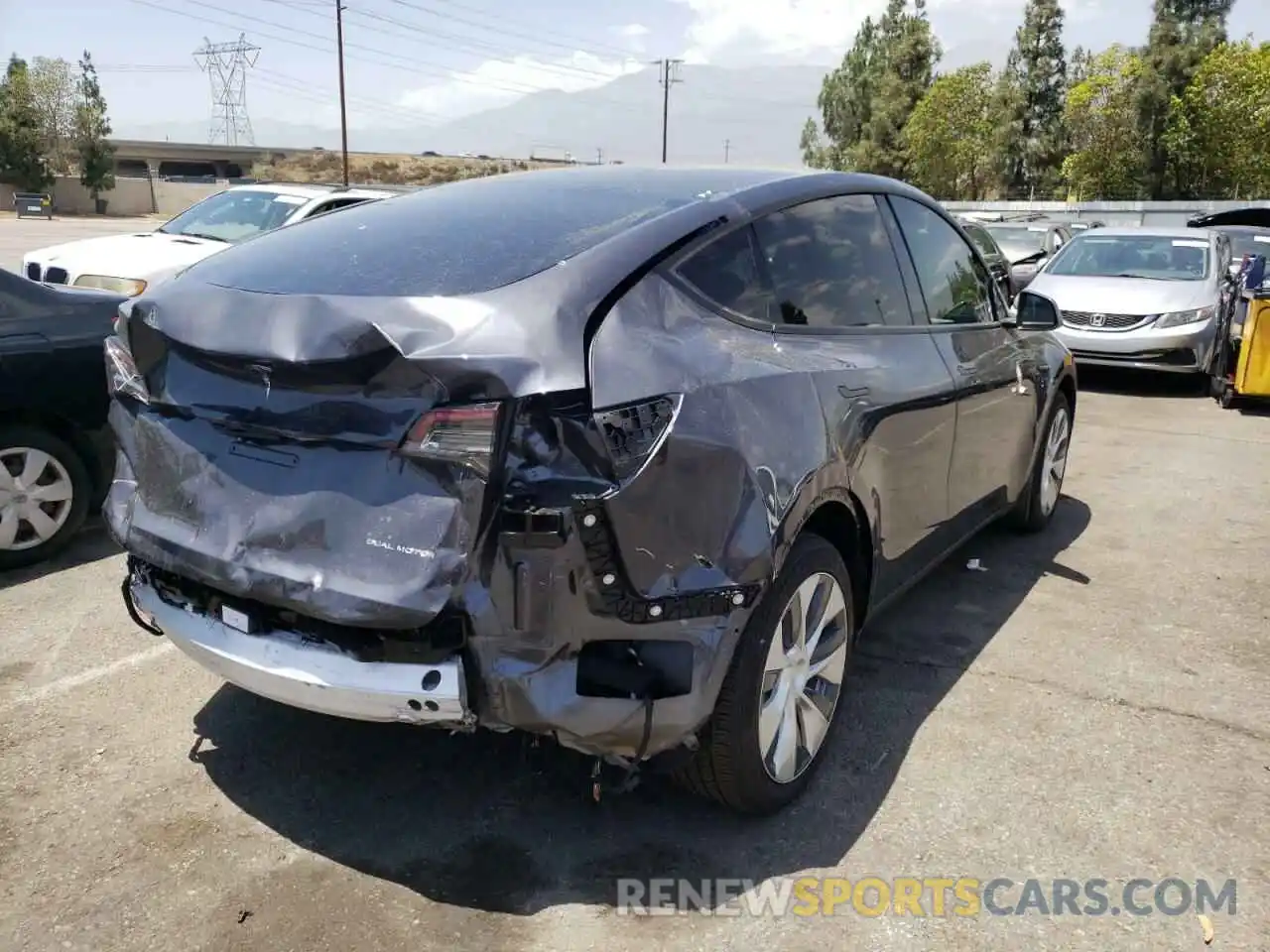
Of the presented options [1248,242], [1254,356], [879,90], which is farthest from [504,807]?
[879,90]

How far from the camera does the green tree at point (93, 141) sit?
62.8 metres

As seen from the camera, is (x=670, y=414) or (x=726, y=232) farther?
(x=726, y=232)

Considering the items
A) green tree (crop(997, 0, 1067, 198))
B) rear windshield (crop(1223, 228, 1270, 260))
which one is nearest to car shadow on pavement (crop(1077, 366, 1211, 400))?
rear windshield (crop(1223, 228, 1270, 260))

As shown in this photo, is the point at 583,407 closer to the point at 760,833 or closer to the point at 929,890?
the point at 760,833

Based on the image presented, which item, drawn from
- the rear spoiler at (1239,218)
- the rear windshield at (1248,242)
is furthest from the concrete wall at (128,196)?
the rear windshield at (1248,242)

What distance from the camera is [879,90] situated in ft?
196

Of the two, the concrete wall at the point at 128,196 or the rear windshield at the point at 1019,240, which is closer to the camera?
the rear windshield at the point at 1019,240

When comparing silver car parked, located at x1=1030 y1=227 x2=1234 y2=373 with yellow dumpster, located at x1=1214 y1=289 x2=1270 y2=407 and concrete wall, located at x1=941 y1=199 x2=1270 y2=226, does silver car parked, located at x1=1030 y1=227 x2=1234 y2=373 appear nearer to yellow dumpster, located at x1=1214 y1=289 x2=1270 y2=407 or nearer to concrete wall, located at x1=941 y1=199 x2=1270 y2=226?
yellow dumpster, located at x1=1214 y1=289 x2=1270 y2=407

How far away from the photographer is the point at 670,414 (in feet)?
8.00

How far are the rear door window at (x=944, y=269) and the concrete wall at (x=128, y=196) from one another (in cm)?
6493

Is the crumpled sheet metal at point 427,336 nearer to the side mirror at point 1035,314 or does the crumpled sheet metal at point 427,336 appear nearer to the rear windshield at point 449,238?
the rear windshield at point 449,238

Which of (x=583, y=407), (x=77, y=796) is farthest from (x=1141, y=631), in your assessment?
(x=77, y=796)

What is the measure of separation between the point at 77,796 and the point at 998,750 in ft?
9.18

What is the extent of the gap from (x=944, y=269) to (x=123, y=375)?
9.92 ft
